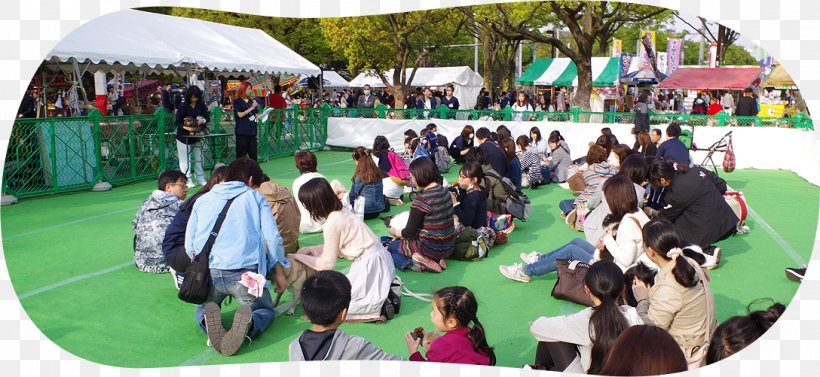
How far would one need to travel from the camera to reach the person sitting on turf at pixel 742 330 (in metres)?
2.81

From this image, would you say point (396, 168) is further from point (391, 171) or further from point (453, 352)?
point (453, 352)

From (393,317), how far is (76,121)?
7.86 metres

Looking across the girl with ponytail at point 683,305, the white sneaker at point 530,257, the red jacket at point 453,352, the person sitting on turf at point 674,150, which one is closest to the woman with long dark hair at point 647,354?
the red jacket at point 453,352

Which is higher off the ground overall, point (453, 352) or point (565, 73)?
point (565, 73)

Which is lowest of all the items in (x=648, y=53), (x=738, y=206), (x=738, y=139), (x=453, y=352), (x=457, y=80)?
(x=453, y=352)

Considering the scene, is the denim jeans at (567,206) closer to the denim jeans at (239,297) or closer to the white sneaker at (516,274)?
the white sneaker at (516,274)

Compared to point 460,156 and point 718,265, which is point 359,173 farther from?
point 460,156

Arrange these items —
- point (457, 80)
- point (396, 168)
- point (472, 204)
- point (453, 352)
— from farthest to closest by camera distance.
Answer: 1. point (457, 80)
2. point (396, 168)
3. point (472, 204)
4. point (453, 352)

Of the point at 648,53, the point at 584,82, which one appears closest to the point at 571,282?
the point at 584,82

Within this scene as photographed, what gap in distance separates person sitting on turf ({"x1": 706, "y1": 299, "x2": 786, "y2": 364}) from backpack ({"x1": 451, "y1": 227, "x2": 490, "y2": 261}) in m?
3.55

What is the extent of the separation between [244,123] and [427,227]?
685 cm

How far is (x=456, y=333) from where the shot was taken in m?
3.37

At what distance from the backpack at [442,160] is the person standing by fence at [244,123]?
11.4 feet

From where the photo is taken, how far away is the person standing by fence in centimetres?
1178
